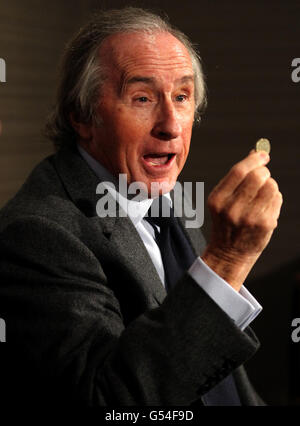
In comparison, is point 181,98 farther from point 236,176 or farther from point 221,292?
point 221,292

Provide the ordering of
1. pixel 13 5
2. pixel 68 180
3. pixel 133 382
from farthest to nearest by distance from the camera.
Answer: pixel 13 5, pixel 68 180, pixel 133 382

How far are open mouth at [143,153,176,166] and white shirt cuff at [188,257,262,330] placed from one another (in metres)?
0.31

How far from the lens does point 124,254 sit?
3.79 ft

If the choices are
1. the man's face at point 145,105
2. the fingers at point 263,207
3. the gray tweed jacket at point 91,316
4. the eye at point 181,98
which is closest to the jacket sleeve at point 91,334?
the gray tweed jacket at point 91,316

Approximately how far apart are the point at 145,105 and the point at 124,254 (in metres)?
0.27

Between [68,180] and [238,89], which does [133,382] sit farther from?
[238,89]

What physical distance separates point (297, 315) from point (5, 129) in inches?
51.5

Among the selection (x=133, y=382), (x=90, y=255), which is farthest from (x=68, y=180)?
(x=133, y=382)

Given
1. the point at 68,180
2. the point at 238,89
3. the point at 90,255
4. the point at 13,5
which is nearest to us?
the point at 90,255

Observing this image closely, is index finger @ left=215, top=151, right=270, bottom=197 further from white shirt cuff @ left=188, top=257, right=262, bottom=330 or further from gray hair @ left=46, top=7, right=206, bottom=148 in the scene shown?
gray hair @ left=46, top=7, right=206, bottom=148

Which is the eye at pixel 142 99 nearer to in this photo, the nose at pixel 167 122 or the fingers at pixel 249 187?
the nose at pixel 167 122

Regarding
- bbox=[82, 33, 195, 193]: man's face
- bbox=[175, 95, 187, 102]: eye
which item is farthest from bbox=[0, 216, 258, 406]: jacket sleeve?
bbox=[175, 95, 187, 102]: eye

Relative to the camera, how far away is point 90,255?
1082 mm

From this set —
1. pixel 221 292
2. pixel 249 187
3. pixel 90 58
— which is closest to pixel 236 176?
pixel 249 187
